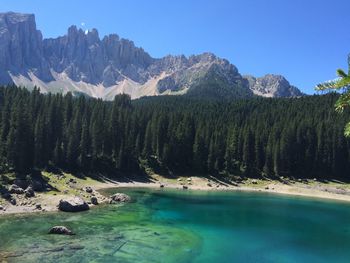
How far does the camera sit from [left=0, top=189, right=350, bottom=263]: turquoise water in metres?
44.2

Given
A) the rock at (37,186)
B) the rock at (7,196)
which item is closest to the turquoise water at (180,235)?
the rock at (7,196)

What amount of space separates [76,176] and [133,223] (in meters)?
51.8

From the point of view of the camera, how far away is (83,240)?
48406 millimetres

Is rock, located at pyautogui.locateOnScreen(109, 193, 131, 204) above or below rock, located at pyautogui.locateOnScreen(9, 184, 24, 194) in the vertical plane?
below

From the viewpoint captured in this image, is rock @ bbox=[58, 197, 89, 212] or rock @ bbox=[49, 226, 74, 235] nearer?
rock @ bbox=[49, 226, 74, 235]

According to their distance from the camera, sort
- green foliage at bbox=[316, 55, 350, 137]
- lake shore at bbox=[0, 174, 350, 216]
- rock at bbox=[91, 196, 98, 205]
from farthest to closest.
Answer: lake shore at bbox=[0, 174, 350, 216], rock at bbox=[91, 196, 98, 205], green foliage at bbox=[316, 55, 350, 137]

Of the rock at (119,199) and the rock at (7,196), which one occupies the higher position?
the rock at (7,196)

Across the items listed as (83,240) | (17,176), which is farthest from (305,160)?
(83,240)

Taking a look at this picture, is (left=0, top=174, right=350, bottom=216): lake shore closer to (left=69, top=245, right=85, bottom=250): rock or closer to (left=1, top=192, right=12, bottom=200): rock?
(left=1, top=192, right=12, bottom=200): rock

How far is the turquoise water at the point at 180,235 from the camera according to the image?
4422cm

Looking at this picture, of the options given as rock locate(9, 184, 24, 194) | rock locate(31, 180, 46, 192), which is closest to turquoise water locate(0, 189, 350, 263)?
rock locate(9, 184, 24, 194)

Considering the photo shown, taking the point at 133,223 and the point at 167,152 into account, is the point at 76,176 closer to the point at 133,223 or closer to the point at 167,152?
the point at 167,152

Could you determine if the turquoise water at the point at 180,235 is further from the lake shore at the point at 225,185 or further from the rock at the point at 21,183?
the lake shore at the point at 225,185

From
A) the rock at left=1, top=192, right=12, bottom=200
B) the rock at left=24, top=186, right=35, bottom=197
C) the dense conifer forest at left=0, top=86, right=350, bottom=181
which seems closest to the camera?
the rock at left=1, top=192, right=12, bottom=200
